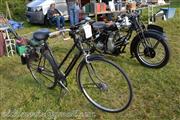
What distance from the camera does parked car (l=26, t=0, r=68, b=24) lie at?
10.6 metres

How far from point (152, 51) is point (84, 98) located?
182cm

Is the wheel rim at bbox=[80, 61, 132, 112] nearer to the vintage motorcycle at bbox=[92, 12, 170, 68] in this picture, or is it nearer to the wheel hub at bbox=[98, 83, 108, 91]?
the wheel hub at bbox=[98, 83, 108, 91]

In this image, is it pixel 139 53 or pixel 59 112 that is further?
pixel 139 53

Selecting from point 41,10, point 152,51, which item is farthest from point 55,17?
point 152,51

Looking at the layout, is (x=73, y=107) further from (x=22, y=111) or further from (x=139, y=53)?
(x=139, y=53)

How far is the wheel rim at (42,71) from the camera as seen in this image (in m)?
3.87

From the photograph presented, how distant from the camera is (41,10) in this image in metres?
10.6

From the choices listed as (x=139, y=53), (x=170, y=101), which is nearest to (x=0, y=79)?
(x=139, y=53)

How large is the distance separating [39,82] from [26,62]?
427 millimetres

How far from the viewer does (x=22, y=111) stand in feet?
11.9

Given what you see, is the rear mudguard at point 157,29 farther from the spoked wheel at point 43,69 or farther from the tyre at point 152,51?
the spoked wheel at point 43,69

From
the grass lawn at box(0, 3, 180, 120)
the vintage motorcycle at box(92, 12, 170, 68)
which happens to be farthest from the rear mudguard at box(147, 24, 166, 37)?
the grass lawn at box(0, 3, 180, 120)

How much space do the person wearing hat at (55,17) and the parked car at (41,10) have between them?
2.39 ft

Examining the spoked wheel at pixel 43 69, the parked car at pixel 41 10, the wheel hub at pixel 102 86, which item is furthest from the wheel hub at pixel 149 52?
the parked car at pixel 41 10
